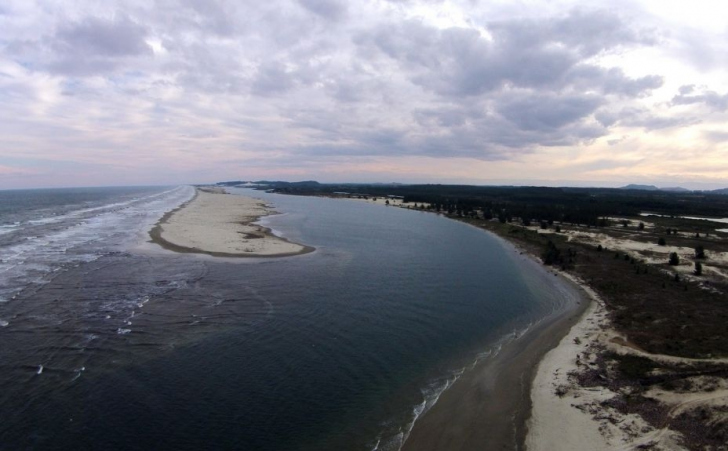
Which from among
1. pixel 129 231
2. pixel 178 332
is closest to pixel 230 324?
pixel 178 332

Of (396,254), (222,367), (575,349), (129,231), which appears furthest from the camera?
(129,231)

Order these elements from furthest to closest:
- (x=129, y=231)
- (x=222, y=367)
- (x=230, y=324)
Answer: (x=129, y=231) < (x=230, y=324) < (x=222, y=367)

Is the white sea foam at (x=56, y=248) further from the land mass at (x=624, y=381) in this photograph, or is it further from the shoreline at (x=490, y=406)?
the land mass at (x=624, y=381)

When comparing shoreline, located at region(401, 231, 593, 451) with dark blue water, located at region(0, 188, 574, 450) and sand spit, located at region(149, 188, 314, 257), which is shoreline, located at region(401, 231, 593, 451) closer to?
dark blue water, located at region(0, 188, 574, 450)

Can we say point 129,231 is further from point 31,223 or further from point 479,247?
point 479,247

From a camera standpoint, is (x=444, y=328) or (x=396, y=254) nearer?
(x=444, y=328)

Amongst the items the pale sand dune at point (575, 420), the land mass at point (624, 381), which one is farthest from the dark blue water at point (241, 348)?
the pale sand dune at point (575, 420)

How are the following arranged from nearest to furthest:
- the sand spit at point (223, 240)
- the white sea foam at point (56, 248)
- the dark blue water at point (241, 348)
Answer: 1. the dark blue water at point (241, 348)
2. the white sea foam at point (56, 248)
3. the sand spit at point (223, 240)
